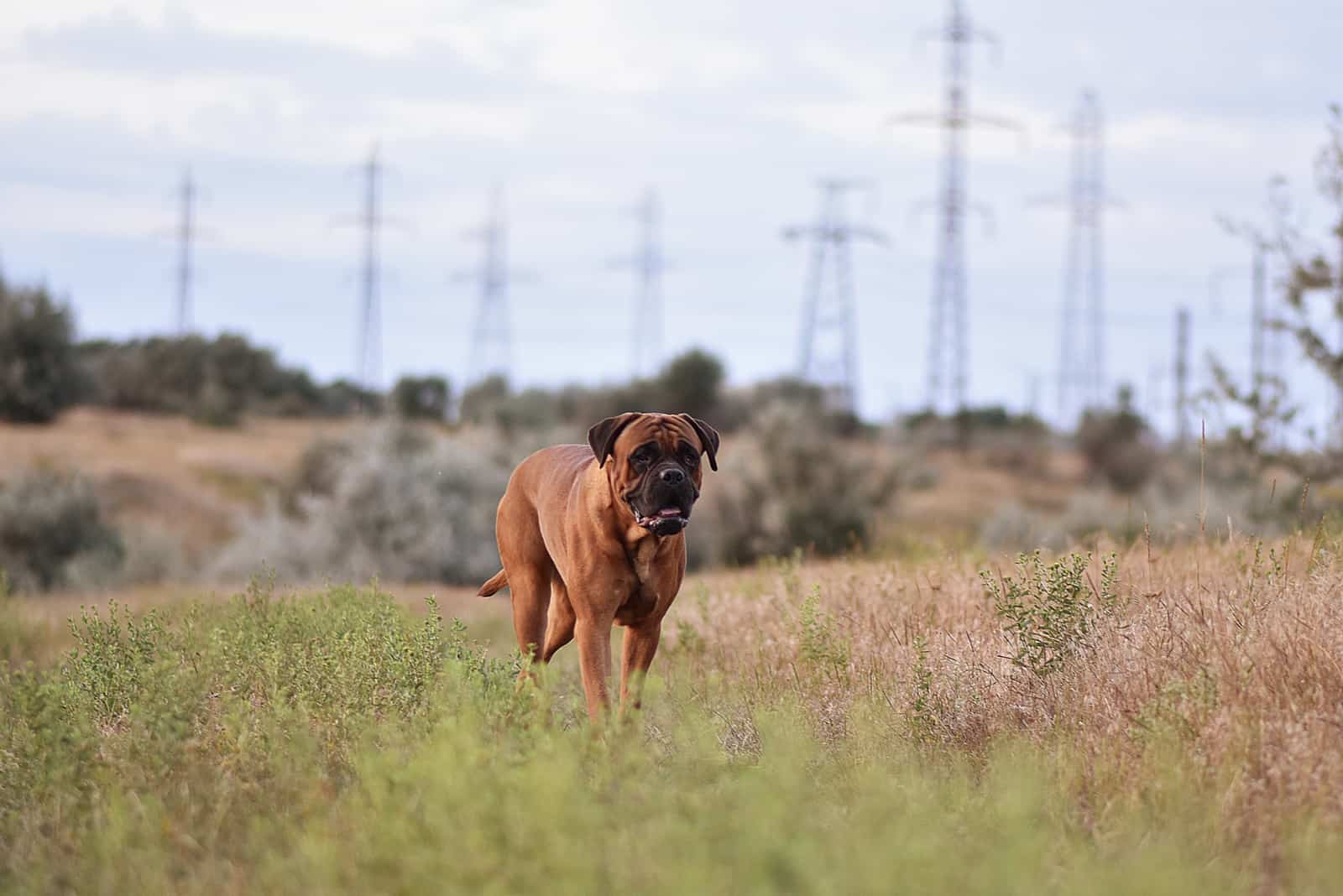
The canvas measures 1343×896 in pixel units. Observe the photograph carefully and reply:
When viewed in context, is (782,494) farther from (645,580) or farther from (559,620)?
(645,580)

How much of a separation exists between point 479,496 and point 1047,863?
23505mm

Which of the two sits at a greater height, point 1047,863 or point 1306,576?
point 1306,576

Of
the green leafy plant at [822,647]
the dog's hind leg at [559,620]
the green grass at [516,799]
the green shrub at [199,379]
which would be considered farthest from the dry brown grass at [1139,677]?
the green shrub at [199,379]

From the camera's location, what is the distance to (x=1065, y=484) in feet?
158

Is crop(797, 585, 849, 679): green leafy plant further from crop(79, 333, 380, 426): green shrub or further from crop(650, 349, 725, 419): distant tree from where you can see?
crop(650, 349, 725, 419): distant tree

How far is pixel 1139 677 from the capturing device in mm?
6094

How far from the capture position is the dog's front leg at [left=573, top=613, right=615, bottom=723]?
6.36 meters

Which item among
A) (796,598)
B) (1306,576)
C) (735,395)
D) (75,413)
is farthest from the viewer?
(735,395)

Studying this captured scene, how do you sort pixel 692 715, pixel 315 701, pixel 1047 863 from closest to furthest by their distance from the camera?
pixel 1047 863 → pixel 692 715 → pixel 315 701

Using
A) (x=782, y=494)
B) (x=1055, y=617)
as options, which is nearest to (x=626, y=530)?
(x=1055, y=617)

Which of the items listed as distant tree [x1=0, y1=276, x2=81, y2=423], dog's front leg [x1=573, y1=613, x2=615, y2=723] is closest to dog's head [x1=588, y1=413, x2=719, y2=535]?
dog's front leg [x1=573, y1=613, x2=615, y2=723]

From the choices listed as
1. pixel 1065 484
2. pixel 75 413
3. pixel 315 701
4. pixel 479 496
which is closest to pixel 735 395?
pixel 1065 484

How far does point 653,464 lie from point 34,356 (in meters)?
41.0

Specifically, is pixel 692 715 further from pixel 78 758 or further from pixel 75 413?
pixel 75 413
